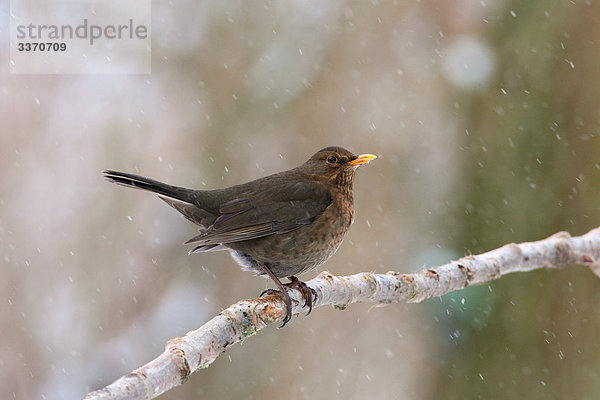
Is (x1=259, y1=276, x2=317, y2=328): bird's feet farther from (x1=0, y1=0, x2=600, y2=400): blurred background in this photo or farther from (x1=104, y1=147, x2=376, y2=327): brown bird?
(x1=0, y1=0, x2=600, y2=400): blurred background

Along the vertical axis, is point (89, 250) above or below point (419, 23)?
below

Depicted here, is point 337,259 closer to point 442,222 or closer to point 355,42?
point 442,222

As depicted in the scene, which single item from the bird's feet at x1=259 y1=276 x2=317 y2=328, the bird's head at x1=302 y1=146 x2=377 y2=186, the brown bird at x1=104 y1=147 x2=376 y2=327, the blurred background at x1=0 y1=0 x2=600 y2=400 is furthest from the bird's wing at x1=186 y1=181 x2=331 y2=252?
the blurred background at x1=0 y1=0 x2=600 y2=400

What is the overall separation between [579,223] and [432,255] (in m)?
1.39

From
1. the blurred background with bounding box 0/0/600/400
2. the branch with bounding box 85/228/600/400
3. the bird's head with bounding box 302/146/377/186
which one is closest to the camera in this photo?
the branch with bounding box 85/228/600/400

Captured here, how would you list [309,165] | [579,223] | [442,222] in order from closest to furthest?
[309,165]
[579,223]
[442,222]

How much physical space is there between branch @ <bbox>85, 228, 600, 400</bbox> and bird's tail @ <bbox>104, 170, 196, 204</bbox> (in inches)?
31.7

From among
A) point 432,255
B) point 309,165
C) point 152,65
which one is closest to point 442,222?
point 432,255

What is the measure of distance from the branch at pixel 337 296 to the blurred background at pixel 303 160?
134 cm

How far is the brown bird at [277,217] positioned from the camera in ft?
11.3

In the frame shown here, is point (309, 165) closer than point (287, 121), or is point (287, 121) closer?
point (309, 165)

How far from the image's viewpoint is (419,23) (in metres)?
6.75

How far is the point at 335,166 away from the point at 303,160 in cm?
234

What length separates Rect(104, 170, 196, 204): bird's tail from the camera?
3258 millimetres
